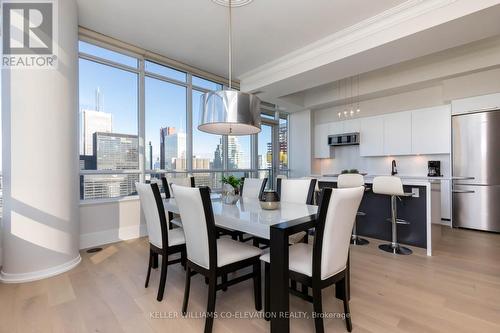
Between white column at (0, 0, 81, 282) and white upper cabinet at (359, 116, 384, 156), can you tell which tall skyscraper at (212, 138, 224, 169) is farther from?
white upper cabinet at (359, 116, 384, 156)

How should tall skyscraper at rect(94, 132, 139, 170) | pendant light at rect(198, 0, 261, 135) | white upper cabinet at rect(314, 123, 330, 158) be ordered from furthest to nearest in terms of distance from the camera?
white upper cabinet at rect(314, 123, 330, 158)
tall skyscraper at rect(94, 132, 139, 170)
pendant light at rect(198, 0, 261, 135)

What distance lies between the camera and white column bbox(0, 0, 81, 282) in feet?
7.80

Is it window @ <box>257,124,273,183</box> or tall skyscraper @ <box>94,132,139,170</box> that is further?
window @ <box>257,124,273,183</box>

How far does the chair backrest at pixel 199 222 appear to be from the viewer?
1.58 metres

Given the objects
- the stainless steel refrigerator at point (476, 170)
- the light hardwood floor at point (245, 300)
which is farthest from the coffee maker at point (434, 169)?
the light hardwood floor at point (245, 300)

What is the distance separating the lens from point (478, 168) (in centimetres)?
411

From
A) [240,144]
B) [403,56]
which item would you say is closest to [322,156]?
[240,144]

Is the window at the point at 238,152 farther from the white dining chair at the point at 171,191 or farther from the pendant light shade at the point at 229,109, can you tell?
the pendant light shade at the point at 229,109

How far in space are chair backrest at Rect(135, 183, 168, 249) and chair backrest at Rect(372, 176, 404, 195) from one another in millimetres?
2719

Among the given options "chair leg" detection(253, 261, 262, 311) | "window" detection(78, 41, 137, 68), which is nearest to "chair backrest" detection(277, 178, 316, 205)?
"chair leg" detection(253, 261, 262, 311)

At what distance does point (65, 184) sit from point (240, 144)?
3.75 m

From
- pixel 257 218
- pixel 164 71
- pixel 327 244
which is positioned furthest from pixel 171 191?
pixel 164 71

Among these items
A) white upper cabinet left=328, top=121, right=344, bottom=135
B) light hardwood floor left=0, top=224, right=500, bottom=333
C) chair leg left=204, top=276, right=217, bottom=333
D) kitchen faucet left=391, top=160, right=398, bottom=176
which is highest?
white upper cabinet left=328, top=121, right=344, bottom=135

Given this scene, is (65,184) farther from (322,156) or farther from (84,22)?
(322,156)
